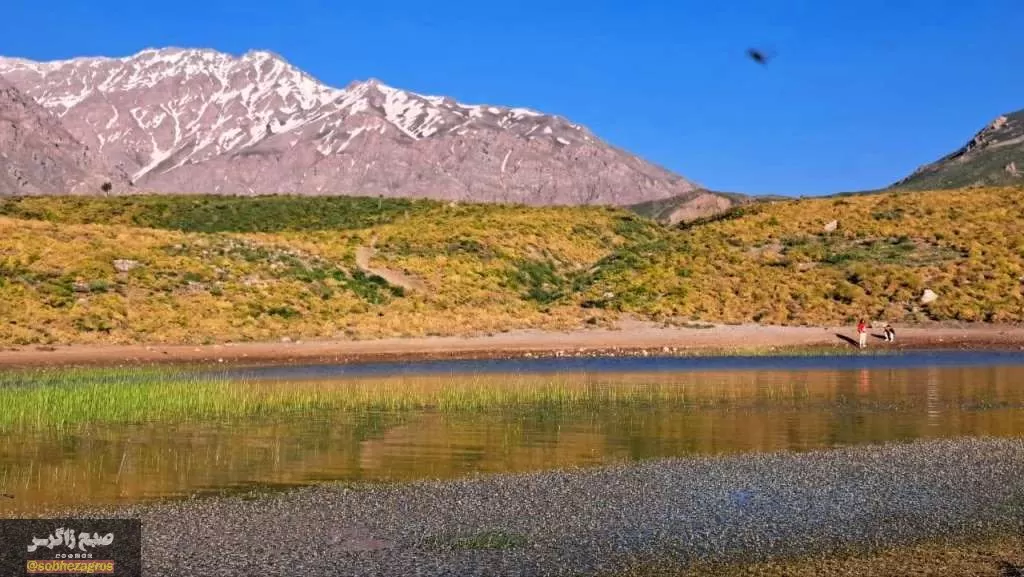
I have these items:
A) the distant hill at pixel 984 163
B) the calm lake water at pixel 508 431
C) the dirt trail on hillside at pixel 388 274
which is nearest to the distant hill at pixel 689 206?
the distant hill at pixel 984 163

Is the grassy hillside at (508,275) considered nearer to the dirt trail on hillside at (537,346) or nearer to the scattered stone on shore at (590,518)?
the dirt trail on hillside at (537,346)

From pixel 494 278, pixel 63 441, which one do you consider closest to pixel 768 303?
pixel 494 278

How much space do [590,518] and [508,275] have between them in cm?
5944

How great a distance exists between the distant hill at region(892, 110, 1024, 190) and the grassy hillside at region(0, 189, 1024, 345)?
64.7 m

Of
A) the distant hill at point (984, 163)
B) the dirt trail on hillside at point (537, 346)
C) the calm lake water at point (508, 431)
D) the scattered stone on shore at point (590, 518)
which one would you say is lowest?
the calm lake water at point (508, 431)

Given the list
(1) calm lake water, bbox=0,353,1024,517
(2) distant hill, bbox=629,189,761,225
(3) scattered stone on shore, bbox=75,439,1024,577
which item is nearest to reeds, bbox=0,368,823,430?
(1) calm lake water, bbox=0,353,1024,517

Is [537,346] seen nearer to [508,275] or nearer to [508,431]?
[508,275]

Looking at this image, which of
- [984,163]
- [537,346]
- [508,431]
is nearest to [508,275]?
[537,346]

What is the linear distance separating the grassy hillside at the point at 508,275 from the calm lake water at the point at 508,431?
17.3 m

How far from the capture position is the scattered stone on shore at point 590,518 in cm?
1282

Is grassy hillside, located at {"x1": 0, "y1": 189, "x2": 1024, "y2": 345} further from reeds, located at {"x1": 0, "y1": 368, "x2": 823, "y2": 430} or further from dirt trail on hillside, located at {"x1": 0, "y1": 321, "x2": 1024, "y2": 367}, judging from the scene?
reeds, located at {"x1": 0, "y1": 368, "x2": 823, "y2": 430}

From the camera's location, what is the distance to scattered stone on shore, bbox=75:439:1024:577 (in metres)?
12.8

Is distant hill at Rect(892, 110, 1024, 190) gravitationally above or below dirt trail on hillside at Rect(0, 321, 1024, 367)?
above

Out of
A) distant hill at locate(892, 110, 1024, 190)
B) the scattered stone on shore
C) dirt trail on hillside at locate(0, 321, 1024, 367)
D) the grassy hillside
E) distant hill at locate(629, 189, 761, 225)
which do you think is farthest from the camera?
distant hill at locate(629, 189, 761, 225)
